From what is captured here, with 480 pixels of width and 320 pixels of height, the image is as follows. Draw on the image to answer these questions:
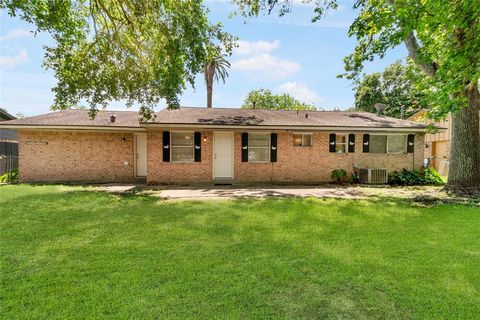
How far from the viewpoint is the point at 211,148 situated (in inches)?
459

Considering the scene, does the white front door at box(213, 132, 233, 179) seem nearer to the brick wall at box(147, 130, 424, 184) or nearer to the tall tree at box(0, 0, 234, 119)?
the brick wall at box(147, 130, 424, 184)

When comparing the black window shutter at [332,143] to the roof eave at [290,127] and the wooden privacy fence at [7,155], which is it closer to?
the roof eave at [290,127]

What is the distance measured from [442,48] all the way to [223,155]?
8672 mm

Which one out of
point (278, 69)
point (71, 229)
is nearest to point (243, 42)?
point (71, 229)

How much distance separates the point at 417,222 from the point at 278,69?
18.7 metres

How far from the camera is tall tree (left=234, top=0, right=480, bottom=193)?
5676 millimetres

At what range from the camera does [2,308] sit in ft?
8.04

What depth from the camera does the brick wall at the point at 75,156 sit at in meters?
12.1

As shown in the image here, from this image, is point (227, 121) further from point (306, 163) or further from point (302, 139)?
point (306, 163)

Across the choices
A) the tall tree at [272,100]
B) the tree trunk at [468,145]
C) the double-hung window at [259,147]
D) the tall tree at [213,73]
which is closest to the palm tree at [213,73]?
the tall tree at [213,73]

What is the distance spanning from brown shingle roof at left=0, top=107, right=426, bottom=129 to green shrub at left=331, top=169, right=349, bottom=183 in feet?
6.99

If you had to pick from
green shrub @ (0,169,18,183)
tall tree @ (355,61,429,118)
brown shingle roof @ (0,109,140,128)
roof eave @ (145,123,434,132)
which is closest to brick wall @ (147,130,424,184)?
roof eave @ (145,123,434,132)

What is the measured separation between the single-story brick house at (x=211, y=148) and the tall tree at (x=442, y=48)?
283cm

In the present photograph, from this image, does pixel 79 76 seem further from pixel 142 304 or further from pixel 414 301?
pixel 414 301
